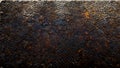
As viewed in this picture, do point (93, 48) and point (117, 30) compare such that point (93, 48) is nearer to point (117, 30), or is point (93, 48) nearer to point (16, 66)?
point (117, 30)

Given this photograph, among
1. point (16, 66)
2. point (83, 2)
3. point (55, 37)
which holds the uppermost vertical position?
point (83, 2)

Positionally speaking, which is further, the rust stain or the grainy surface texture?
the rust stain

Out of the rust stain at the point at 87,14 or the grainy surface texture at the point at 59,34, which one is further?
the rust stain at the point at 87,14

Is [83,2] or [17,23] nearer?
[17,23]

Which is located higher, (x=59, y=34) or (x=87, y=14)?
(x=87, y=14)

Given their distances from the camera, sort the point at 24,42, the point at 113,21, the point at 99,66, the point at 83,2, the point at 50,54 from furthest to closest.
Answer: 1. the point at 83,2
2. the point at 113,21
3. the point at 24,42
4. the point at 50,54
5. the point at 99,66

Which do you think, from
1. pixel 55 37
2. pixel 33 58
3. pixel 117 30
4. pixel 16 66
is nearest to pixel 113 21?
pixel 117 30

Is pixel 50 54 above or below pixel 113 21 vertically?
below

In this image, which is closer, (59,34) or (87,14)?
(59,34)
